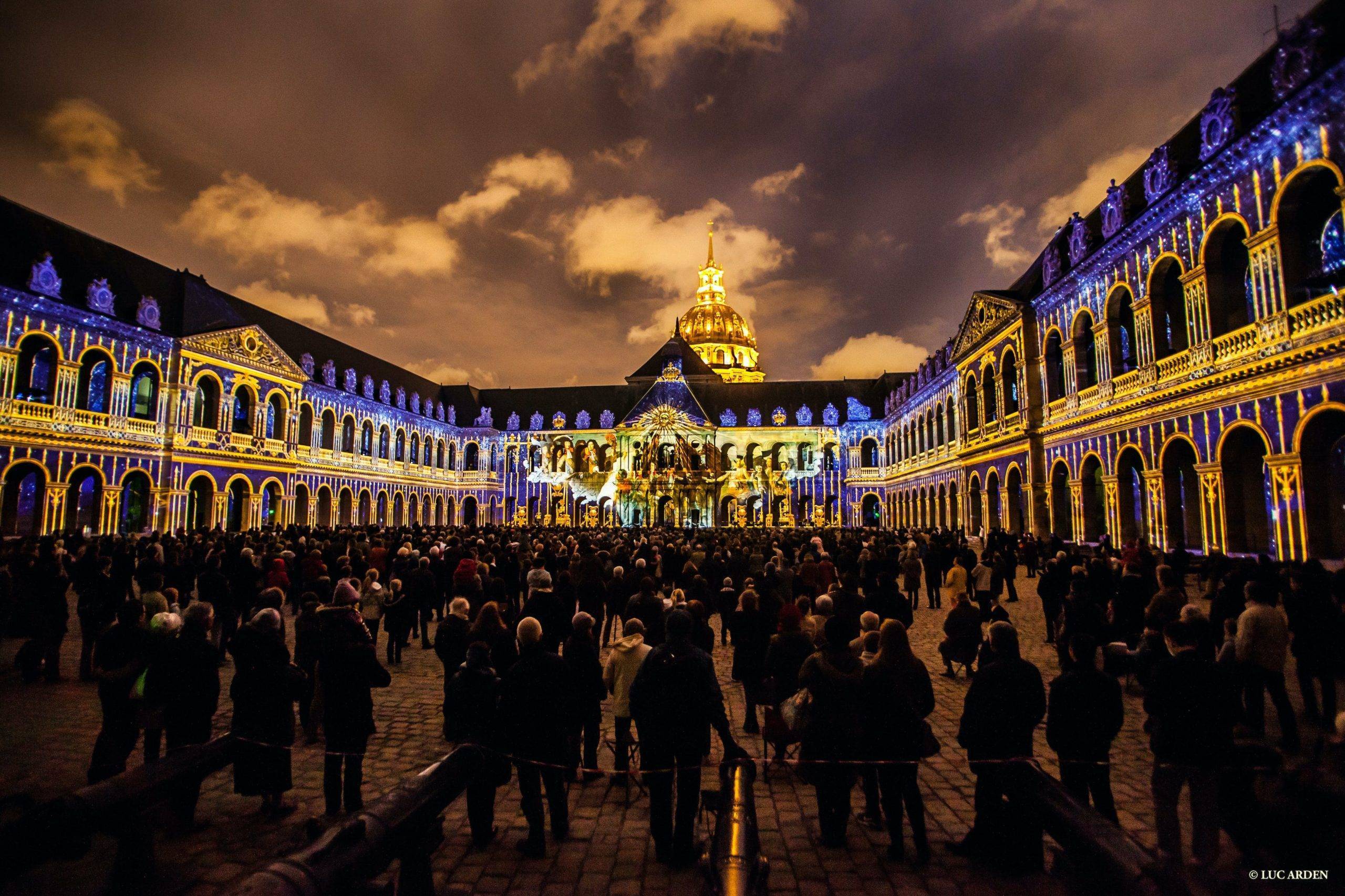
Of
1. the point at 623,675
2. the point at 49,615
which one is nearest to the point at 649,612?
the point at 623,675

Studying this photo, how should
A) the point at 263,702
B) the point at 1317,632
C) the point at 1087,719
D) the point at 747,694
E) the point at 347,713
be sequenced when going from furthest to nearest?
the point at 747,694 → the point at 1317,632 → the point at 347,713 → the point at 263,702 → the point at 1087,719

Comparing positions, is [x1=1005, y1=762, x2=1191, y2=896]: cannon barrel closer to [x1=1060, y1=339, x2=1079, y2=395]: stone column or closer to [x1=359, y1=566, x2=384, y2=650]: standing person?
[x1=359, y1=566, x2=384, y2=650]: standing person

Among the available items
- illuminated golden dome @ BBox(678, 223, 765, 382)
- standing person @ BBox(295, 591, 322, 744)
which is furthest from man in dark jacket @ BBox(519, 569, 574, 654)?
illuminated golden dome @ BBox(678, 223, 765, 382)

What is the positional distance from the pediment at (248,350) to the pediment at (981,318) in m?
37.3

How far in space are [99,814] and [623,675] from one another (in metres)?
3.69

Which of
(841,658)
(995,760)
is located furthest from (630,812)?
(995,760)

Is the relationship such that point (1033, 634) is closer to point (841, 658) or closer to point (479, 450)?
point (841, 658)

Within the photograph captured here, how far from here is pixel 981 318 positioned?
31.0m

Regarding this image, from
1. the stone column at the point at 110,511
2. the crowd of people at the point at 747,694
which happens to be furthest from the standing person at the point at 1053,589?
the stone column at the point at 110,511

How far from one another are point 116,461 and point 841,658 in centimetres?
3498

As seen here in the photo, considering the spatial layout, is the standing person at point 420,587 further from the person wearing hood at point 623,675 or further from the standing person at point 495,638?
the person wearing hood at point 623,675

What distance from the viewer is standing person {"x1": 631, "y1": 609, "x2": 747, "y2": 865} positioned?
4758 mm

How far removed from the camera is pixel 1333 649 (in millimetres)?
6805

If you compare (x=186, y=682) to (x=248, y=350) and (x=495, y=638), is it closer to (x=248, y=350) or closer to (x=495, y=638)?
(x=495, y=638)
